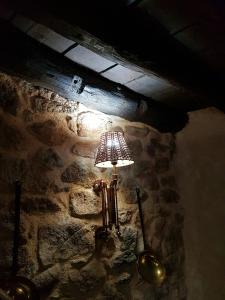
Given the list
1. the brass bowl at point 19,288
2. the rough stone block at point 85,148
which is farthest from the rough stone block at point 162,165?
the brass bowl at point 19,288

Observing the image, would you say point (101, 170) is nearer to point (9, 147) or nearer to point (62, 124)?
point (62, 124)

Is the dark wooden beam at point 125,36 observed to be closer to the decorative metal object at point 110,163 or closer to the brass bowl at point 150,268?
the decorative metal object at point 110,163

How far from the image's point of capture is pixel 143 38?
1.35 metres

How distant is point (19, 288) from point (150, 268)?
0.71m

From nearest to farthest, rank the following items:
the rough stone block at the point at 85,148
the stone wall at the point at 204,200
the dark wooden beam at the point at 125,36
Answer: the dark wooden beam at the point at 125,36 < the rough stone block at the point at 85,148 < the stone wall at the point at 204,200

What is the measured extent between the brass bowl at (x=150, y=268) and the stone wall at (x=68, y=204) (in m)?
0.04

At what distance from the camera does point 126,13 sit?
4.02 ft

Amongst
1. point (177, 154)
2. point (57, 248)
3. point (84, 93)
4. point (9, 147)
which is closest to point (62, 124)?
point (84, 93)

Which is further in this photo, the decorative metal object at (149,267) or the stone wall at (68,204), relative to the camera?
the decorative metal object at (149,267)

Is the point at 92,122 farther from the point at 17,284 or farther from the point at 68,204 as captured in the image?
the point at 17,284

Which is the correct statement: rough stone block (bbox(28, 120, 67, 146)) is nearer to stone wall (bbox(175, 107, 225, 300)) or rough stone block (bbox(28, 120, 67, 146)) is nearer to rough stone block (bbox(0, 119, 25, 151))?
rough stone block (bbox(0, 119, 25, 151))

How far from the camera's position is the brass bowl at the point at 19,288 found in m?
1.16

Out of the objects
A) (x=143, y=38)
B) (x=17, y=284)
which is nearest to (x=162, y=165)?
Answer: (x=143, y=38)

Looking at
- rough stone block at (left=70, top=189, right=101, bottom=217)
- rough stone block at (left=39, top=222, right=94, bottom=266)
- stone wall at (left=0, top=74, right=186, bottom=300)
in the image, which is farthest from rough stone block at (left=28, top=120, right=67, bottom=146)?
rough stone block at (left=39, top=222, right=94, bottom=266)
